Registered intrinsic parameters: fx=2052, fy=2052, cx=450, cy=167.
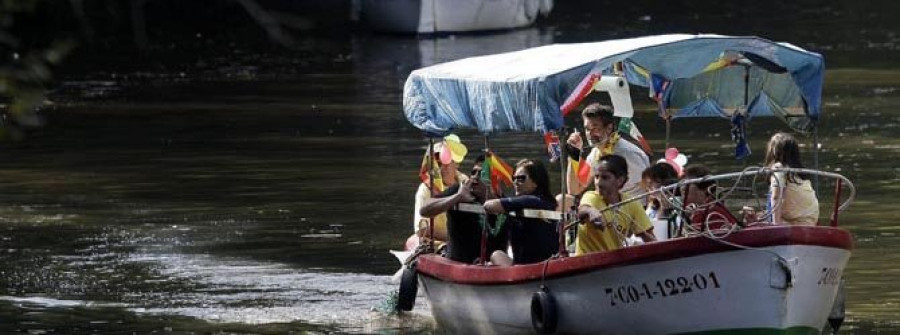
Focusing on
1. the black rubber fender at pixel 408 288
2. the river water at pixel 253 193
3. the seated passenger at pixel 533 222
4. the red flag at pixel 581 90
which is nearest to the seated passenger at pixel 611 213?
the red flag at pixel 581 90

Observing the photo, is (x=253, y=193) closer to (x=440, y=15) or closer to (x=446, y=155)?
(x=446, y=155)

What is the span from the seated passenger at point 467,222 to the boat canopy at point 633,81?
1.33 feet

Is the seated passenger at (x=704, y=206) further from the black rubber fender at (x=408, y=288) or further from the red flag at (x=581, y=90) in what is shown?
the black rubber fender at (x=408, y=288)

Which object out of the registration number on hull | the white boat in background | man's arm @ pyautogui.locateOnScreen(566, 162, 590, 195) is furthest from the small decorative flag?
the white boat in background

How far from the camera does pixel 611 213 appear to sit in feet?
37.9

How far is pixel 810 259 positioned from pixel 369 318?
177 inches

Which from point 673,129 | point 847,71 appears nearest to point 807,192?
point 673,129

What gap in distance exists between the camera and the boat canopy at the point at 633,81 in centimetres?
1199

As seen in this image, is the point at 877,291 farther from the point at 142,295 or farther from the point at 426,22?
the point at 426,22

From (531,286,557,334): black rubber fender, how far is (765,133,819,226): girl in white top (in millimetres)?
1352

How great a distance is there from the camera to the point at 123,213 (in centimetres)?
2061

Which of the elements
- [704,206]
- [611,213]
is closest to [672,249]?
[704,206]

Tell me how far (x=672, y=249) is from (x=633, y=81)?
424 cm

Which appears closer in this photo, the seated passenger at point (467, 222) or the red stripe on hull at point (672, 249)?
the red stripe on hull at point (672, 249)
